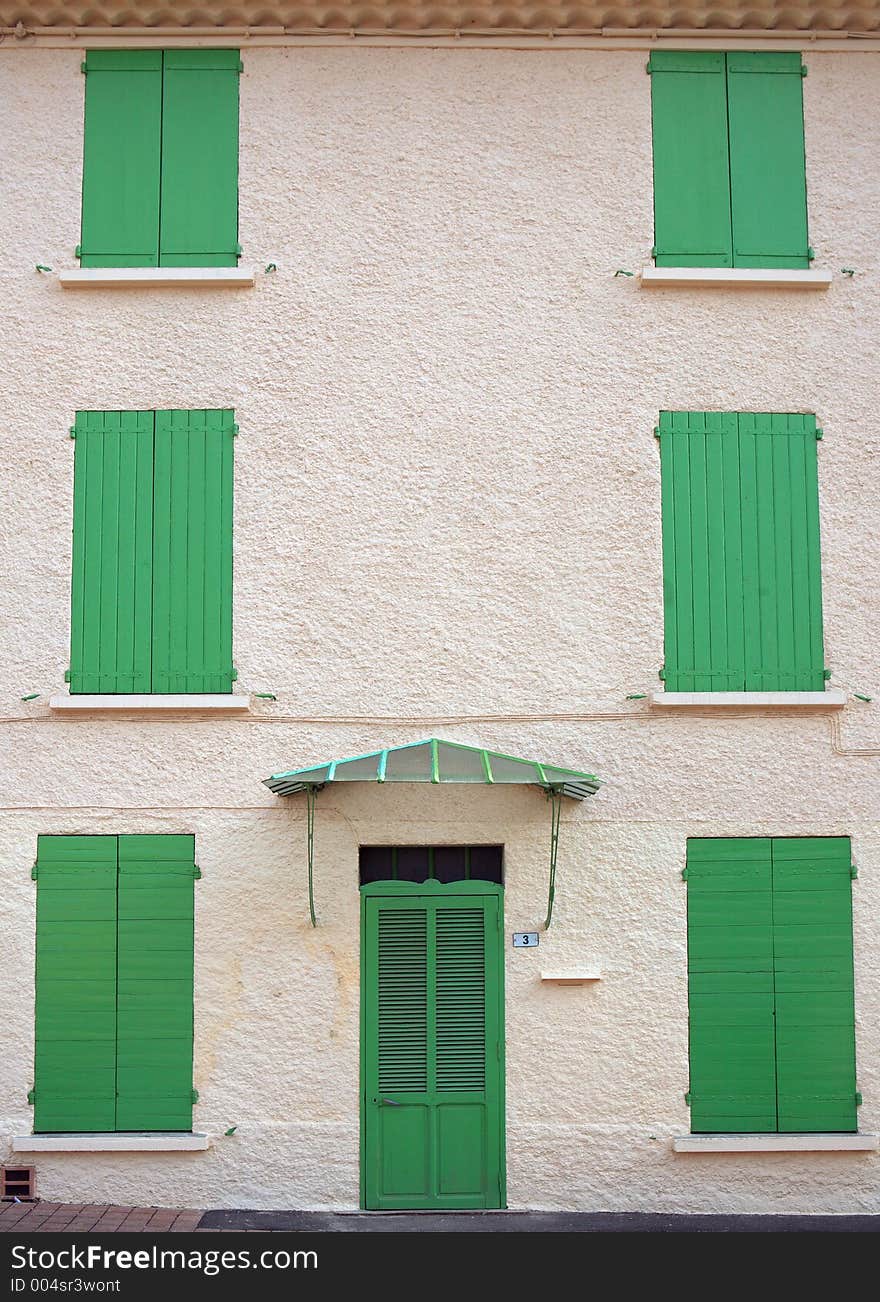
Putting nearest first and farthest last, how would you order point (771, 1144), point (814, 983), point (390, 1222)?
point (390, 1222)
point (771, 1144)
point (814, 983)

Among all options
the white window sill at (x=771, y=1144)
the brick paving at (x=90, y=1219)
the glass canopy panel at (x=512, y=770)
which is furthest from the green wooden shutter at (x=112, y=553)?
the white window sill at (x=771, y=1144)

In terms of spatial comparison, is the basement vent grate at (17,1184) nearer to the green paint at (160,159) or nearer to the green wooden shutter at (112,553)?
the green wooden shutter at (112,553)

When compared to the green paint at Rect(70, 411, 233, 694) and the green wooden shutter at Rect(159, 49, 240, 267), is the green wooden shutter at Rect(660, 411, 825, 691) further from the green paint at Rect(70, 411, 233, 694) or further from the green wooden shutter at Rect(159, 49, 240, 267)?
the green wooden shutter at Rect(159, 49, 240, 267)

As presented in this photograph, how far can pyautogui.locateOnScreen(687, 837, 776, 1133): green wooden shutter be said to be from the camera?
29.8ft

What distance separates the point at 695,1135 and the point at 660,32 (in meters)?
7.61

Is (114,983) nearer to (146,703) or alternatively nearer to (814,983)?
(146,703)

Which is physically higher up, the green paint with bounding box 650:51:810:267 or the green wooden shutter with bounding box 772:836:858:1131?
the green paint with bounding box 650:51:810:267

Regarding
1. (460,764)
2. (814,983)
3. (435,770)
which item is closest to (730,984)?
(814,983)

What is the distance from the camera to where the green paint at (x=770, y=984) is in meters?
9.09

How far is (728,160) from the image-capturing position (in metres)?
9.76

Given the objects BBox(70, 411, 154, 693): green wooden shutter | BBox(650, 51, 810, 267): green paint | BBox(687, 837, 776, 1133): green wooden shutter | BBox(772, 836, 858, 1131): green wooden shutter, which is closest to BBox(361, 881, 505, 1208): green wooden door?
BBox(687, 837, 776, 1133): green wooden shutter

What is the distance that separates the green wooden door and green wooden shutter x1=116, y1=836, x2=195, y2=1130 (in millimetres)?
1184

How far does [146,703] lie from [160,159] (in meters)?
3.83

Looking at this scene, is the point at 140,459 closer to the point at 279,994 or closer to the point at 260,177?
the point at 260,177
